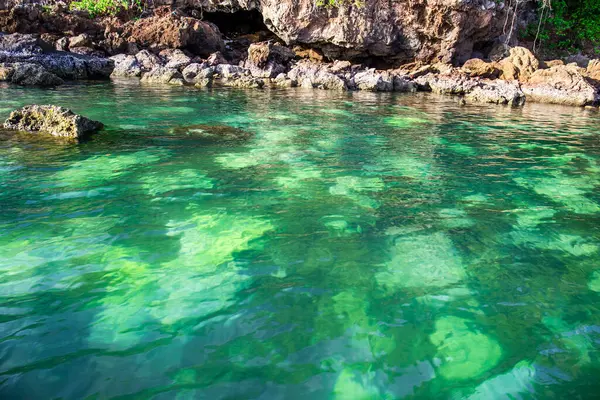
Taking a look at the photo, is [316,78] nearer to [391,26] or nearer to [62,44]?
[391,26]

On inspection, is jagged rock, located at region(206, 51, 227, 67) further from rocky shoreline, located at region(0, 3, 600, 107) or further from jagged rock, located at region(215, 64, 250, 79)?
jagged rock, located at region(215, 64, 250, 79)

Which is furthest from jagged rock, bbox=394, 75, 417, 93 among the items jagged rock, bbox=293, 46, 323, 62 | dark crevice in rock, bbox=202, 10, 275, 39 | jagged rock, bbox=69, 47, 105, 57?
jagged rock, bbox=69, 47, 105, 57

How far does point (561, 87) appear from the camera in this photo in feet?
50.3

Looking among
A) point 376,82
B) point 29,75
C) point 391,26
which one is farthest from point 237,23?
point 29,75

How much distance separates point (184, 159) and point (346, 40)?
1692 cm

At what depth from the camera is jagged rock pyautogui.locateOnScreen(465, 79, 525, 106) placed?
15055mm

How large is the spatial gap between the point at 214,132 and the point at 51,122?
2.87 meters

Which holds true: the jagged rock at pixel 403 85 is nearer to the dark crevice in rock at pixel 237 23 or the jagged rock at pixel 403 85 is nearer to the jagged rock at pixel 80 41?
the dark crevice in rock at pixel 237 23

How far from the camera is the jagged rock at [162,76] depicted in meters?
16.9

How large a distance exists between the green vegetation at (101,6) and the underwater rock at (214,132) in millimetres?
18305

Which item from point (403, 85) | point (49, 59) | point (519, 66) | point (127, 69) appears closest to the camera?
point (49, 59)

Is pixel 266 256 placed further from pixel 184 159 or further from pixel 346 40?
pixel 346 40

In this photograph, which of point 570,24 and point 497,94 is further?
point 570,24

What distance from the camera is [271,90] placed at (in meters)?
16.0
